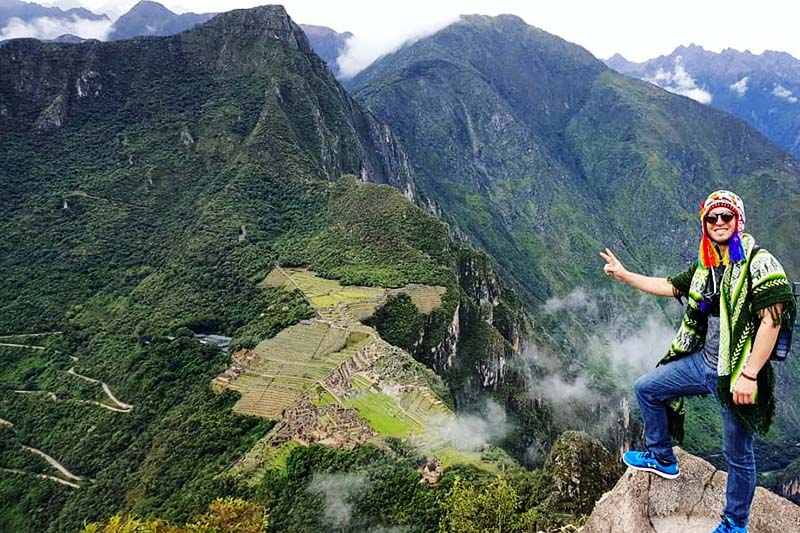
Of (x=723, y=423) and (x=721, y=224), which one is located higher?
(x=721, y=224)

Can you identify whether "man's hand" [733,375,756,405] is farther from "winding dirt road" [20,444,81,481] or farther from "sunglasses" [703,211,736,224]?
"winding dirt road" [20,444,81,481]

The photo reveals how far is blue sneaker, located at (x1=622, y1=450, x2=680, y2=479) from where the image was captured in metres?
9.66

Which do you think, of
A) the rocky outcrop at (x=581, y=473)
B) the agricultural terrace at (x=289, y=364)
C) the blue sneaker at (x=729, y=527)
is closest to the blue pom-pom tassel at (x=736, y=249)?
the blue sneaker at (x=729, y=527)

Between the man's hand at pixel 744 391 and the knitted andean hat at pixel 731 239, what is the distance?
1535 millimetres

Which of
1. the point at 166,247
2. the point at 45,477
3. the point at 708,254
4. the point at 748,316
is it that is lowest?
the point at 45,477

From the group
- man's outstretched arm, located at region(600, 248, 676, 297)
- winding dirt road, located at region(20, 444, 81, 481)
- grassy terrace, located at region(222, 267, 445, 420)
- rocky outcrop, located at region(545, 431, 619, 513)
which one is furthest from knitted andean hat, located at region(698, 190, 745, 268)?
winding dirt road, located at region(20, 444, 81, 481)

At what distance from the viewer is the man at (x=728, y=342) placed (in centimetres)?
724

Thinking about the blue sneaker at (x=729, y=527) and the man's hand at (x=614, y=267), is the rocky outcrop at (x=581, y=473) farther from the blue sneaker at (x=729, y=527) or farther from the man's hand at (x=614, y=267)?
the man's hand at (x=614, y=267)

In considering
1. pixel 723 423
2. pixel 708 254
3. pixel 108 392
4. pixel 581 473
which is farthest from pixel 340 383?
pixel 708 254

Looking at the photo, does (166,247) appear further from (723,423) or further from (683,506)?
(723,423)

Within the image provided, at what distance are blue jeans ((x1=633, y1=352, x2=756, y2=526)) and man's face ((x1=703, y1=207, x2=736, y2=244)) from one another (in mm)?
1765

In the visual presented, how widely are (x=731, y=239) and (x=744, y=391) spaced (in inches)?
78.3

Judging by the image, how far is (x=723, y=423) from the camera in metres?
8.12

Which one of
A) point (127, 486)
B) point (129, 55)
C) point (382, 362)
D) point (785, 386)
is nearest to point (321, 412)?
point (382, 362)
